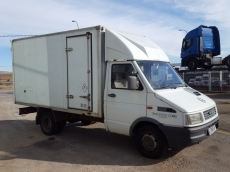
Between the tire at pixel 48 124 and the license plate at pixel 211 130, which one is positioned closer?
the license plate at pixel 211 130

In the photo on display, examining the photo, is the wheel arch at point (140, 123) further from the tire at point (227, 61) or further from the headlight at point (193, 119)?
the tire at point (227, 61)

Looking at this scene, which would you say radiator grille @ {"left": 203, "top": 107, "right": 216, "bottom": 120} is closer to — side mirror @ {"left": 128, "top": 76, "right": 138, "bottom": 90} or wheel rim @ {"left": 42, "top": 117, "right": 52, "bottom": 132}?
side mirror @ {"left": 128, "top": 76, "right": 138, "bottom": 90}

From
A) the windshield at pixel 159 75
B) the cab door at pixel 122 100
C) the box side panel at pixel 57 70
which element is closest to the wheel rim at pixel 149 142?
the cab door at pixel 122 100

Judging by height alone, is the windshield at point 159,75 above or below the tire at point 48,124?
above

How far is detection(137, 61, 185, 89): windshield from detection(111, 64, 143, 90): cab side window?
285 millimetres

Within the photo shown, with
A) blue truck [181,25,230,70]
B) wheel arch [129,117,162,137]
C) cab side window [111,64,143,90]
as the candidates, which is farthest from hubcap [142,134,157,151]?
blue truck [181,25,230,70]

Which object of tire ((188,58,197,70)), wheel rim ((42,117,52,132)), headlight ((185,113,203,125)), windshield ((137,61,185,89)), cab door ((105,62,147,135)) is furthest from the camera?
tire ((188,58,197,70))

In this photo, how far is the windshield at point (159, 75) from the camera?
17.8 feet

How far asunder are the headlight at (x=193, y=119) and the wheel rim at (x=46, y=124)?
4443 mm

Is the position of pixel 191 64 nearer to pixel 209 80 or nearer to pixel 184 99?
pixel 209 80

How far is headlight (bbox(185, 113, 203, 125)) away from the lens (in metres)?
4.70

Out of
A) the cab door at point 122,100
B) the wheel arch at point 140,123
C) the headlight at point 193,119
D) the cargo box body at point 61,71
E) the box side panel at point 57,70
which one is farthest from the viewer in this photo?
the box side panel at point 57,70

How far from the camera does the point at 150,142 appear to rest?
5215 mm

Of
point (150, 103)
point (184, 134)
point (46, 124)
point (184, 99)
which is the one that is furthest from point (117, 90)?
point (46, 124)
